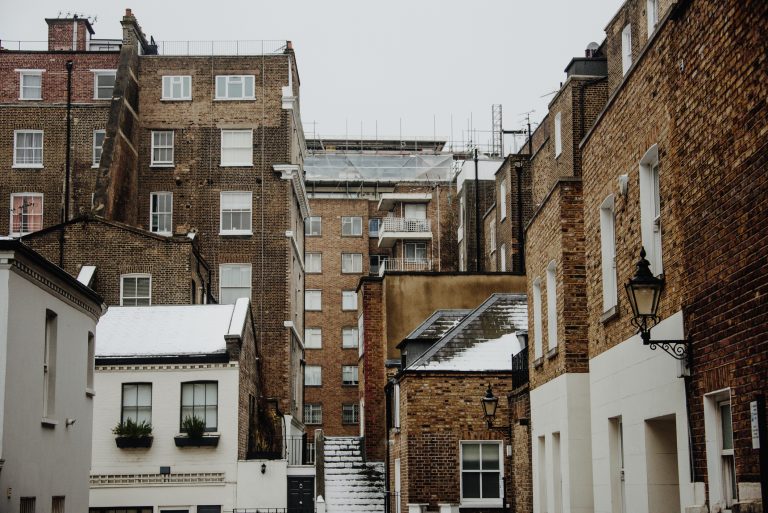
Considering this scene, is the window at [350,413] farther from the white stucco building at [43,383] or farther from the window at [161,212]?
the white stucco building at [43,383]

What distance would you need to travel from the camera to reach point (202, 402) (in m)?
33.6

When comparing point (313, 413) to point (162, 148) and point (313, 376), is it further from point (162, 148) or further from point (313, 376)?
point (162, 148)

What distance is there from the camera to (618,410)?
48.6 feet

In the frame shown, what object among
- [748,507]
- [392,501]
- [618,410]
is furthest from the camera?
[392,501]

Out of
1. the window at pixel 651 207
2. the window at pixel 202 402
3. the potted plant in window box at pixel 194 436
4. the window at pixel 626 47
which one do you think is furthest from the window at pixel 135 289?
the window at pixel 651 207

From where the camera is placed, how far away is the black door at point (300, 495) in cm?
3512

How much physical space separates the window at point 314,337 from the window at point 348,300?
101 inches

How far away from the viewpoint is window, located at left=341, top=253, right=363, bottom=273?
8238cm

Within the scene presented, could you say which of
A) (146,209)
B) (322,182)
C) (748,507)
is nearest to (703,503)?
(748,507)

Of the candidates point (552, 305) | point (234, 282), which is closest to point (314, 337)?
point (234, 282)

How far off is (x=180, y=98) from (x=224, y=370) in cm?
2023

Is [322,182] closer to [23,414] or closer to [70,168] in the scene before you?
[70,168]

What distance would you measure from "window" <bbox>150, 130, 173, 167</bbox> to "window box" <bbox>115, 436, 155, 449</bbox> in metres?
19.5

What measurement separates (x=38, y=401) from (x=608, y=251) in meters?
9.38
